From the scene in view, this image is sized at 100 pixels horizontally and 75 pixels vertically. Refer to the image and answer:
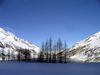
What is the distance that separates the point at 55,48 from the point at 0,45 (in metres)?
181

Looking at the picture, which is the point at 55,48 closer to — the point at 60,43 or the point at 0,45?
the point at 60,43

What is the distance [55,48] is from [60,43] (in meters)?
4.14

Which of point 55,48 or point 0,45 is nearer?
point 55,48

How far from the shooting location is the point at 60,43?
174 feet

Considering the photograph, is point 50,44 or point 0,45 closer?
point 50,44

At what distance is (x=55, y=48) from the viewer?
54031 millimetres

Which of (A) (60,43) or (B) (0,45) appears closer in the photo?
(A) (60,43)

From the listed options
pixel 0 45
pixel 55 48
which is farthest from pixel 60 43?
pixel 0 45

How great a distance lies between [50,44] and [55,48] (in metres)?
4.14

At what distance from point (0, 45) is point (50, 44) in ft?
594

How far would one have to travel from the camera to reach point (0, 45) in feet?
654

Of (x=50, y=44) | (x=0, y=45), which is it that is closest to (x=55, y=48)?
(x=50, y=44)

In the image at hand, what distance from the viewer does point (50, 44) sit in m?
52.3

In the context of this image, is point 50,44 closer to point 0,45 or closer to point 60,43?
point 60,43
